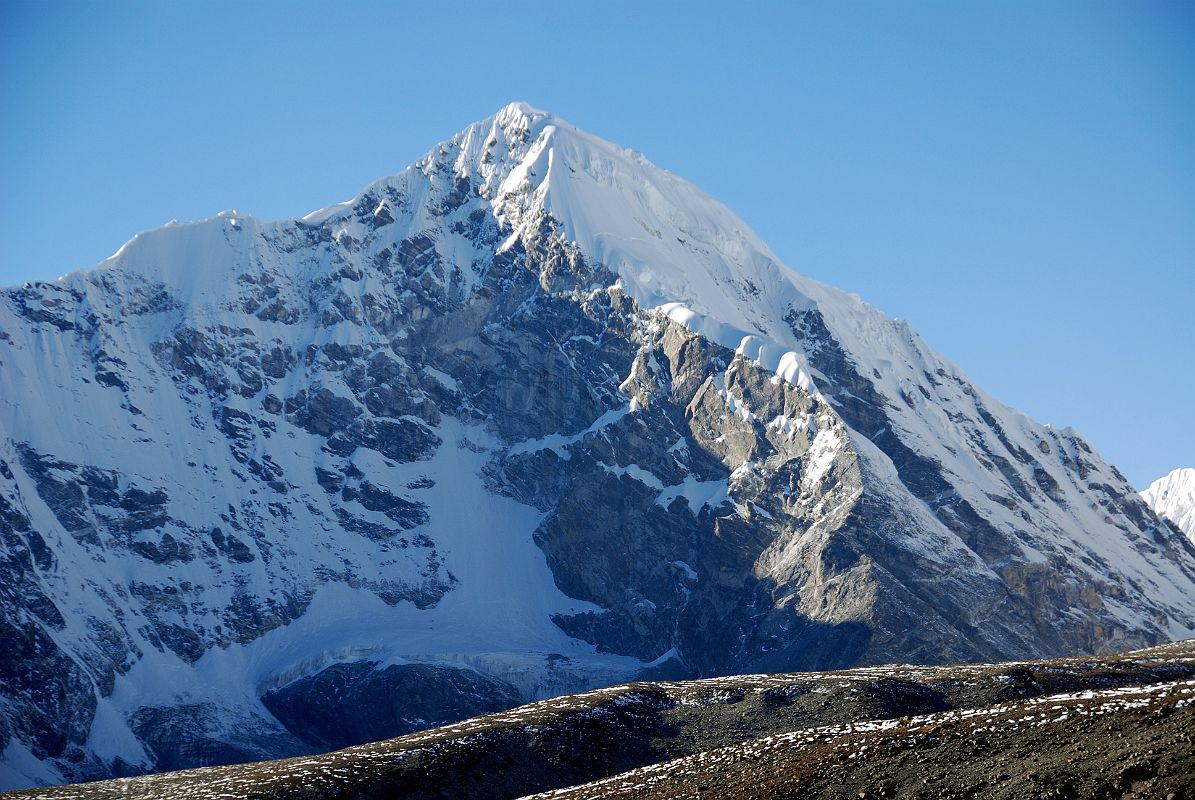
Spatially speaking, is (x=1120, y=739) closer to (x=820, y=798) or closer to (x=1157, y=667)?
(x=820, y=798)

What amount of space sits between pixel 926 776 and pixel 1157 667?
69463mm

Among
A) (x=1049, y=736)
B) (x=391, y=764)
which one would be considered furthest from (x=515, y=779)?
(x=1049, y=736)

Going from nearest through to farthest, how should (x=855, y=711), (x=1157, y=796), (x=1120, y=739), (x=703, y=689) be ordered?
(x=1157, y=796) → (x=1120, y=739) → (x=855, y=711) → (x=703, y=689)

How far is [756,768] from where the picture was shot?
294 feet

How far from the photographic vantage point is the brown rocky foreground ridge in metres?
75.8

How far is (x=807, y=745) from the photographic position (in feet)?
301

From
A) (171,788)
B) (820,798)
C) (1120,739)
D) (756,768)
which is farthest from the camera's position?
(171,788)

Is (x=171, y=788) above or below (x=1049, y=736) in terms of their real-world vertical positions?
below

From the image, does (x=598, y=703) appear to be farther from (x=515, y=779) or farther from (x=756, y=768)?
(x=756, y=768)

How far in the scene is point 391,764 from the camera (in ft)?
386

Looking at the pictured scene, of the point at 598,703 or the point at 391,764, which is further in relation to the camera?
the point at 598,703

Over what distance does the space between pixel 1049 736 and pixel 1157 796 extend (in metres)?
12.3

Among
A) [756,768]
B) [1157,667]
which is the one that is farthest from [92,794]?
[1157,667]

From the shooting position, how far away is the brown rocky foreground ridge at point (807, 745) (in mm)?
75812
